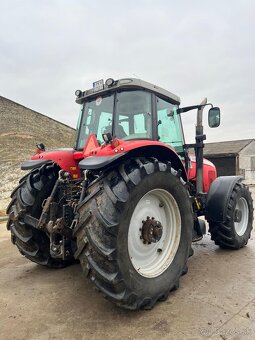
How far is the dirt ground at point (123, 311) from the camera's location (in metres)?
2.52

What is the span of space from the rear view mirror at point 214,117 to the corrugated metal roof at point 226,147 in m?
18.5

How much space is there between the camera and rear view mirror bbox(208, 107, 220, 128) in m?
4.41

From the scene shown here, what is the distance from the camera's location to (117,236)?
261 centimetres

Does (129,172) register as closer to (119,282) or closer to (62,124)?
(119,282)

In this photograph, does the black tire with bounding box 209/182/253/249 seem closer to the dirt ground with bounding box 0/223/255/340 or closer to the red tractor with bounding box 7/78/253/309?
the red tractor with bounding box 7/78/253/309

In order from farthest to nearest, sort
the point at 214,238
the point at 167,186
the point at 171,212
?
the point at 214,238
the point at 171,212
the point at 167,186

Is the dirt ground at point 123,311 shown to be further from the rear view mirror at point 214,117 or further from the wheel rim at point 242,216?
the rear view mirror at point 214,117

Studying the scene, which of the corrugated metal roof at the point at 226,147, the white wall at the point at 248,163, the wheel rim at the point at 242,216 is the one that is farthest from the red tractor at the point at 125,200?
the white wall at the point at 248,163

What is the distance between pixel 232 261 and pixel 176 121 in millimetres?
2009

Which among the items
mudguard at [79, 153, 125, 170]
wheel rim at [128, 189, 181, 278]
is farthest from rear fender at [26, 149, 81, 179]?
wheel rim at [128, 189, 181, 278]

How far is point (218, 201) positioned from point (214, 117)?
117cm

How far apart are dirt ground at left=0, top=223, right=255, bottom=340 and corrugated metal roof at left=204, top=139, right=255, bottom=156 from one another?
64.6ft

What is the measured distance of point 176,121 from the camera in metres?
4.42

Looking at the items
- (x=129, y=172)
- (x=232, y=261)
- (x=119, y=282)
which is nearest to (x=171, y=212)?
(x=129, y=172)
